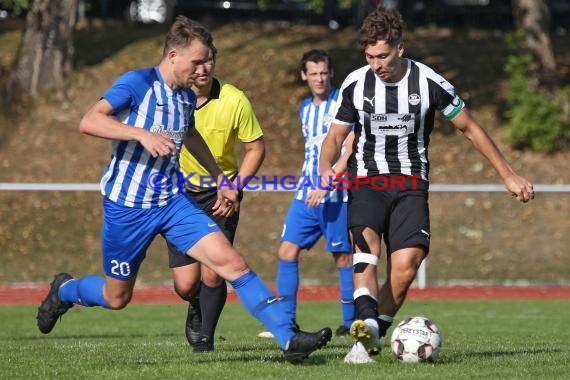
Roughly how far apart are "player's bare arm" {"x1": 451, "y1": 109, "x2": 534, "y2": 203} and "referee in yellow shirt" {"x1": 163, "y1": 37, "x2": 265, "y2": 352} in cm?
171

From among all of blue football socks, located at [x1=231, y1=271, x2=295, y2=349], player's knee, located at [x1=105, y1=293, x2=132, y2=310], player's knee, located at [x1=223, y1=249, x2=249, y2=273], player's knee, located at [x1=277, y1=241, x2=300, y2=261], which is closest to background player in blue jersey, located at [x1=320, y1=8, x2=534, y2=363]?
blue football socks, located at [x1=231, y1=271, x2=295, y2=349]

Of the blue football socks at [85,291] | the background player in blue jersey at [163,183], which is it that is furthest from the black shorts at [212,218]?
the background player in blue jersey at [163,183]

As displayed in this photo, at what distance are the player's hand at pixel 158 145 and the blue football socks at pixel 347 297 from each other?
459cm

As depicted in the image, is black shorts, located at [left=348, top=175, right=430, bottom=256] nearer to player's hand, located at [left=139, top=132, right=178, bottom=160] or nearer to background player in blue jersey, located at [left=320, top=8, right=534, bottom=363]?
background player in blue jersey, located at [left=320, top=8, right=534, bottom=363]

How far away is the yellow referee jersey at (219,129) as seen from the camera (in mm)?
8055

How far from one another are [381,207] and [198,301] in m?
1.89

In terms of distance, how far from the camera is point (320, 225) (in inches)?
398

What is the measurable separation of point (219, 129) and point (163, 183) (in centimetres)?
161

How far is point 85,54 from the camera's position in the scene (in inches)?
989

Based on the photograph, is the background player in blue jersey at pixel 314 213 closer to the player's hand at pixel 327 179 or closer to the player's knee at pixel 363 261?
the player's hand at pixel 327 179

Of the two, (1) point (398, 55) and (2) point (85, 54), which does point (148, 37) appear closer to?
(2) point (85, 54)

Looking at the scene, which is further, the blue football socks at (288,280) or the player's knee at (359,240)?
the blue football socks at (288,280)

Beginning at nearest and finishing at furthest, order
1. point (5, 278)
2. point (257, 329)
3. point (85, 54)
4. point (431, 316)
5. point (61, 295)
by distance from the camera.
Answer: point (61, 295) < point (257, 329) < point (431, 316) < point (5, 278) < point (85, 54)

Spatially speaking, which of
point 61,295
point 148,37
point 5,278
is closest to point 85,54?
point 148,37
